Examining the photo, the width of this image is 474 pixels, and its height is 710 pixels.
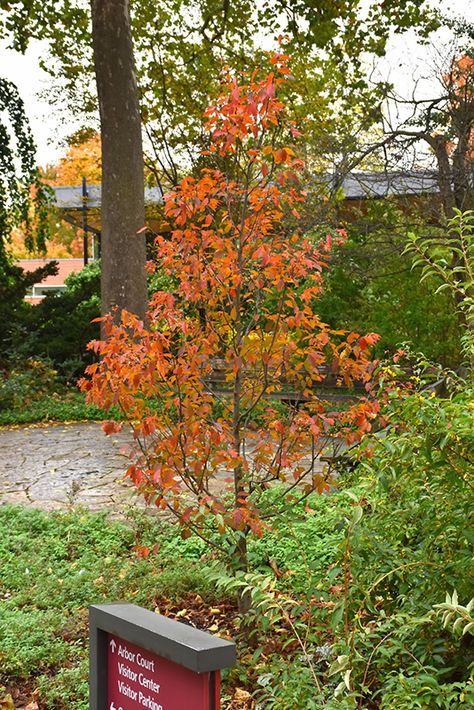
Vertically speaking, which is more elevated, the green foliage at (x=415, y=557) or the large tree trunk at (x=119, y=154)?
the large tree trunk at (x=119, y=154)

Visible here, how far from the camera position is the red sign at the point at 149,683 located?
6.12 feet

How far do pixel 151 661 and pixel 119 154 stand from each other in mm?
10819

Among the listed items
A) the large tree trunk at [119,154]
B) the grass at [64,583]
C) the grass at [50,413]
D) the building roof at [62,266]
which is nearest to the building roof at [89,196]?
the building roof at [62,266]

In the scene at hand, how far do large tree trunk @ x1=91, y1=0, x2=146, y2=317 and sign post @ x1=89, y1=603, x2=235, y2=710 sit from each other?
10026mm

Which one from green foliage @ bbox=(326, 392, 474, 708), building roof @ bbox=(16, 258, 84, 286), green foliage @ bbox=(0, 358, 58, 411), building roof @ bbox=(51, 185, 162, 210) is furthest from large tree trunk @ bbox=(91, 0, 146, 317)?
building roof @ bbox=(16, 258, 84, 286)

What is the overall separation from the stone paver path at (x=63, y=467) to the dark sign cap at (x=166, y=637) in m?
4.33

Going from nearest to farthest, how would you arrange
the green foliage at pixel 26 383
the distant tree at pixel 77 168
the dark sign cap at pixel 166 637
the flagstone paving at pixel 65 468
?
the dark sign cap at pixel 166 637
the flagstone paving at pixel 65 468
the green foliage at pixel 26 383
the distant tree at pixel 77 168

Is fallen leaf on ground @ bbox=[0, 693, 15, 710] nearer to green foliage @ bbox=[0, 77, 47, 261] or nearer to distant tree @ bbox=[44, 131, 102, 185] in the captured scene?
green foliage @ bbox=[0, 77, 47, 261]

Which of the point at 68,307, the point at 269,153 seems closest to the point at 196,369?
the point at 269,153

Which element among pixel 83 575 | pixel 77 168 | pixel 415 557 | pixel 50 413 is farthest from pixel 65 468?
pixel 77 168

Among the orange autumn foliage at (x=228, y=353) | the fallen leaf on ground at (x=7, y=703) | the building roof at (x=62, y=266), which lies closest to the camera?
the fallen leaf on ground at (x=7, y=703)

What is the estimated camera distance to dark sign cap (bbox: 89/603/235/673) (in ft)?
5.97

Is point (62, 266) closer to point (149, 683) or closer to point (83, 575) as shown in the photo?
point (83, 575)

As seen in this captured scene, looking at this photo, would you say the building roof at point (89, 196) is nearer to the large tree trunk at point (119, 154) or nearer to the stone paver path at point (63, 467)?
the large tree trunk at point (119, 154)
